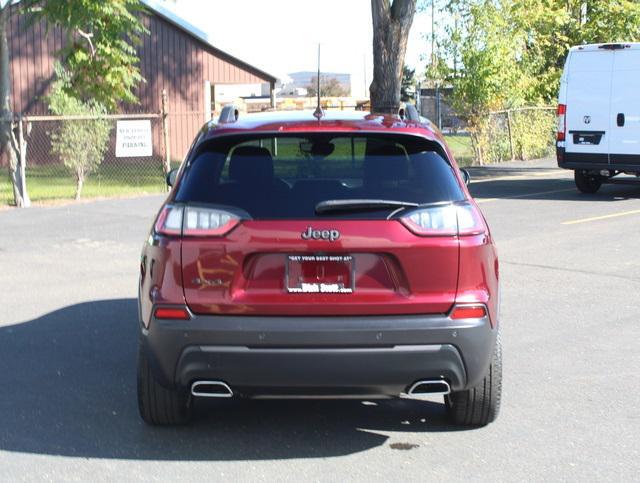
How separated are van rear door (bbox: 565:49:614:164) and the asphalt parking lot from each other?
292 inches

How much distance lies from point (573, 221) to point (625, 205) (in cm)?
278

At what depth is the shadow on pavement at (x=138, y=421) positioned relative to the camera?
5.17m

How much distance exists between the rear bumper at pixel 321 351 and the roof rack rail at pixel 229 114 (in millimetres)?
1178

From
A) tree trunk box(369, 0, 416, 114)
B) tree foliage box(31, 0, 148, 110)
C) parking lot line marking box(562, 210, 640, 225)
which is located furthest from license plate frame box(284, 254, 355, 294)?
tree foliage box(31, 0, 148, 110)

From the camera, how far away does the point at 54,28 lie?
29188mm

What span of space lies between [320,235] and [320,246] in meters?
0.05

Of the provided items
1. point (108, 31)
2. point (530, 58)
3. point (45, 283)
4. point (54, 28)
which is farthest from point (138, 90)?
point (45, 283)

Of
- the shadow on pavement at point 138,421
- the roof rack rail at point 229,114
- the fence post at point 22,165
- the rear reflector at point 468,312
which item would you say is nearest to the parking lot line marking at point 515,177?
the fence post at point 22,165

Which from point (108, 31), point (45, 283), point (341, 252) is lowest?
point (45, 283)

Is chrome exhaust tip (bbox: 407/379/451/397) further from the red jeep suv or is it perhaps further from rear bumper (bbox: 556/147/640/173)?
rear bumper (bbox: 556/147/640/173)

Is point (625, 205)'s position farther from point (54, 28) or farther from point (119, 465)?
point (54, 28)

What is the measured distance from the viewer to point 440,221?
191 inches

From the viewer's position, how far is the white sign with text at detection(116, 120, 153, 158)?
19812 millimetres

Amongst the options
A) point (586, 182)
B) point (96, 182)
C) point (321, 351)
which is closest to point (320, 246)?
point (321, 351)
